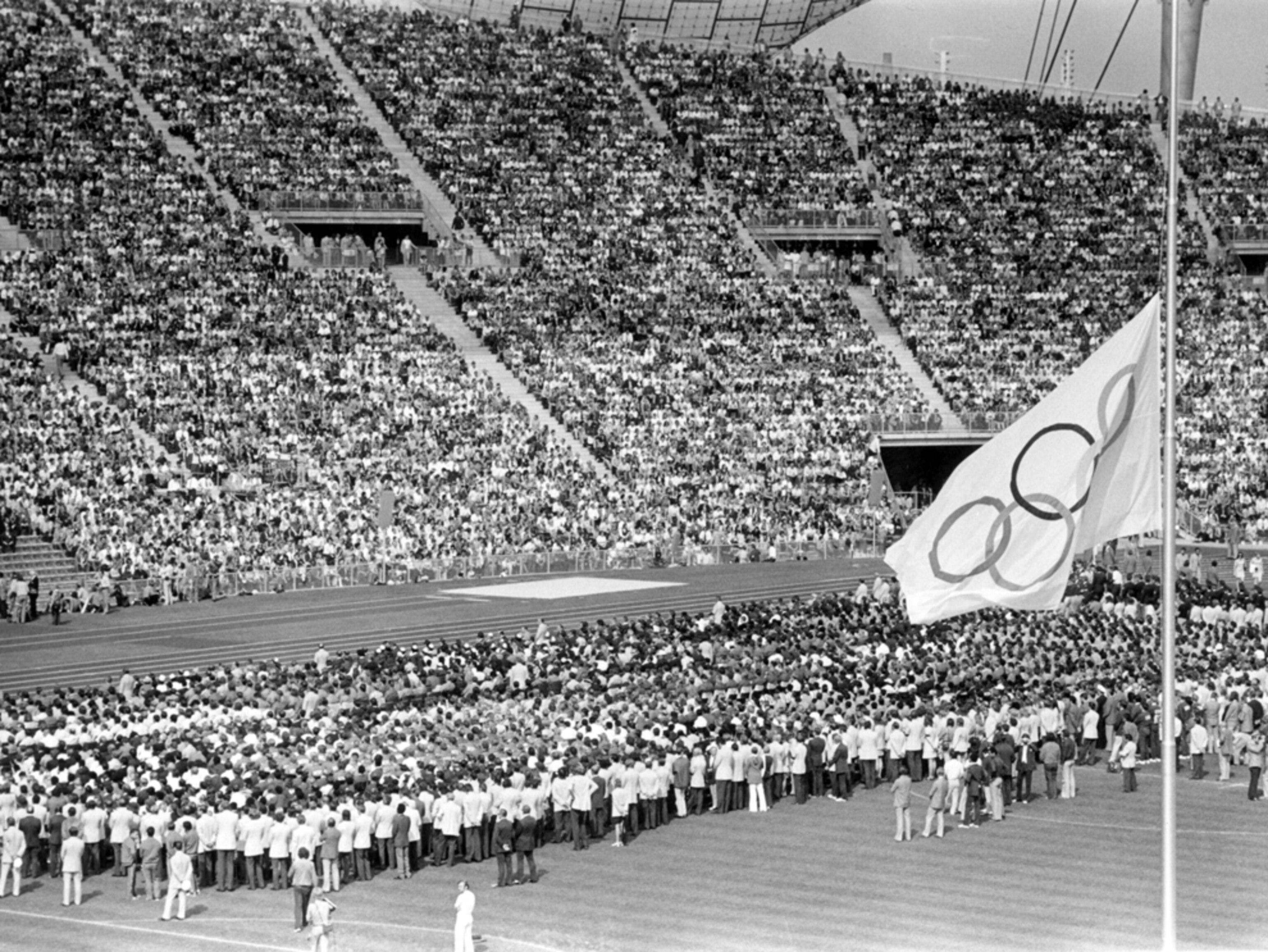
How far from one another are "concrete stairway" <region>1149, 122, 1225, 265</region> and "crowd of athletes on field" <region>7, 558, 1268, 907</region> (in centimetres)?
3045

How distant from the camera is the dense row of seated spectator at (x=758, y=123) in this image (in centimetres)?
6350

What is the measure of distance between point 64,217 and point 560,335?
12934 millimetres

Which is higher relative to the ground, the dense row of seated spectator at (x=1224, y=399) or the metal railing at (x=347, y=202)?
the metal railing at (x=347, y=202)

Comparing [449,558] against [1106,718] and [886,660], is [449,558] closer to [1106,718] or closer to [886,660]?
[886,660]

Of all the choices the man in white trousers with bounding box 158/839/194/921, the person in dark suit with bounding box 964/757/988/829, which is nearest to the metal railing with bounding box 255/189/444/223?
the person in dark suit with bounding box 964/757/988/829

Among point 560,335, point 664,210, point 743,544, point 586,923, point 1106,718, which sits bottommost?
point 586,923

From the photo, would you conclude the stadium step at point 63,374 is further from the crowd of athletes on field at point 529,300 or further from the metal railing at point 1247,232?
the metal railing at point 1247,232

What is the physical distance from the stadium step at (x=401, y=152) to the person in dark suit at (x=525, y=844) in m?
38.2

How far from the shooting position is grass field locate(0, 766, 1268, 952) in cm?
1867

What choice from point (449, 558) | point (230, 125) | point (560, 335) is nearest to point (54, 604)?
point (449, 558)

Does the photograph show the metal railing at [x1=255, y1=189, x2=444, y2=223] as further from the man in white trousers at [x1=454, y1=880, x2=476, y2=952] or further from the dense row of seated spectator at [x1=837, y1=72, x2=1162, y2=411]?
the man in white trousers at [x1=454, y1=880, x2=476, y2=952]

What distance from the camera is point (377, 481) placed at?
46.0 m

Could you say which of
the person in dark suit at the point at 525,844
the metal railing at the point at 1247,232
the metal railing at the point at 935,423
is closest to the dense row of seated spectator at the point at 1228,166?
the metal railing at the point at 1247,232

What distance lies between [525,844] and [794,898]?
276 centimetres
